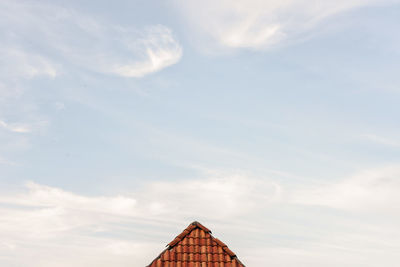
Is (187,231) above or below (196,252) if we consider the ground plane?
above

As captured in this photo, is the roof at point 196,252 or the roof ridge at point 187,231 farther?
the roof ridge at point 187,231

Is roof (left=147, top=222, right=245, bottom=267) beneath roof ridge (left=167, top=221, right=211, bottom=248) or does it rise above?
beneath

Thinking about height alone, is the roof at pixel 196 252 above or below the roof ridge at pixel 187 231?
below

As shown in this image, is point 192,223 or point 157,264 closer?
point 157,264

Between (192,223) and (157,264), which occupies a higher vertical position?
(192,223)

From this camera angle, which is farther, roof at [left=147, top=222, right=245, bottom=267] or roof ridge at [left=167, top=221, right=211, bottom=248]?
roof ridge at [left=167, top=221, right=211, bottom=248]

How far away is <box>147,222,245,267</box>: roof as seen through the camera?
1720 cm

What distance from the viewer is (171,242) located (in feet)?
58.3

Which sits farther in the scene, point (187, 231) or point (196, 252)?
point (187, 231)

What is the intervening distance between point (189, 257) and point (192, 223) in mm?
1469

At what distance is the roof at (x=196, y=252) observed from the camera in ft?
56.4

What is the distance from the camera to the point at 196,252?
1755 centimetres

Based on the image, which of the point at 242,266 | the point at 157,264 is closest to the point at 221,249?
the point at 242,266

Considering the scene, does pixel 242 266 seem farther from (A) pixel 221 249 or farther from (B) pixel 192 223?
(B) pixel 192 223
